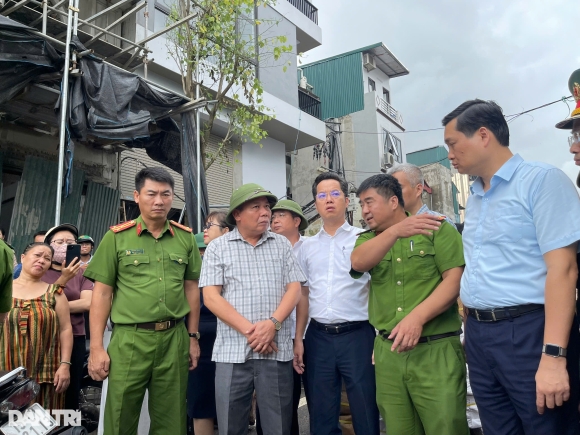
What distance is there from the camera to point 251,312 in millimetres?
2654

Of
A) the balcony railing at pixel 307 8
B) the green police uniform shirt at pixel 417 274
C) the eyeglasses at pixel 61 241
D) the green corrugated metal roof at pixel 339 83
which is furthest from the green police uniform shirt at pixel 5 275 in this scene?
the green corrugated metal roof at pixel 339 83

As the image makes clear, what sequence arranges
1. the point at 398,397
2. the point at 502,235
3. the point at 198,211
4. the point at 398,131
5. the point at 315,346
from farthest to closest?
the point at 398,131 → the point at 198,211 → the point at 315,346 → the point at 398,397 → the point at 502,235

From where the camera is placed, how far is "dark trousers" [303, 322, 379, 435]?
2.69 meters

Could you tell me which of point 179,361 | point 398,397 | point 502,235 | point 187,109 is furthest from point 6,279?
point 187,109

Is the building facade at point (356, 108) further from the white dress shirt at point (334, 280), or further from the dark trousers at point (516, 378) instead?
the dark trousers at point (516, 378)

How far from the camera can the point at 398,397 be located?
7.66 feet

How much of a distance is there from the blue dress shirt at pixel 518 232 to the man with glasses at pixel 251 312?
1.10 meters

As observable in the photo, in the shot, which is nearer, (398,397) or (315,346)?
(398,397)

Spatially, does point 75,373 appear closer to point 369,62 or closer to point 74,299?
point 74,299

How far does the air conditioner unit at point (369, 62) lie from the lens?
19406 mm

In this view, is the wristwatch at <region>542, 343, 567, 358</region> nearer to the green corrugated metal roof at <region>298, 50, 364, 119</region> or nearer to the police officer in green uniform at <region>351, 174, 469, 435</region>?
the police officer in green uniform at <region>351, 174, 469, 435</region>

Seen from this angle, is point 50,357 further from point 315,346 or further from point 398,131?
point 398,131

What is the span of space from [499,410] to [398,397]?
510mm

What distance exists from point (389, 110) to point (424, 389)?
66.6ft
